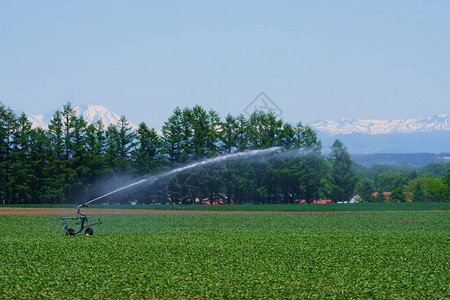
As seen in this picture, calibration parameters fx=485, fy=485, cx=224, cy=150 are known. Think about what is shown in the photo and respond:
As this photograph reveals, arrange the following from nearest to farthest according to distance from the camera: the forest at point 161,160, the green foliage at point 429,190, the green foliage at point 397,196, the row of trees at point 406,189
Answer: the forest at point 161,160 → the row of trees at point 406,189 → the green foliage at point 397,196 → the green foliage at point 429,190

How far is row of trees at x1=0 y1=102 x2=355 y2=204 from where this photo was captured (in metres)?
81.3

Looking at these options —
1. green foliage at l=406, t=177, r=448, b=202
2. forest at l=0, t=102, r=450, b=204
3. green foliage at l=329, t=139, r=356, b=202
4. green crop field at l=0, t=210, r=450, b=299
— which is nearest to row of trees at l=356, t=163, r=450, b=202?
green foliage at l=406, t=177, r=448, b=202

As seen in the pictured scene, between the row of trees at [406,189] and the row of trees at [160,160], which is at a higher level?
the row of trees at [160,160]

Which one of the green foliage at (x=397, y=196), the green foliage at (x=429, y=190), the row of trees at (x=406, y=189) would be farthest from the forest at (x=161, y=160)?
the green foliage at (x=429, y=190)

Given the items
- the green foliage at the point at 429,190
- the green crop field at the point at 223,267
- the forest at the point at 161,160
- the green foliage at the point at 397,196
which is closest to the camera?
the green crop field at the point at 223,267

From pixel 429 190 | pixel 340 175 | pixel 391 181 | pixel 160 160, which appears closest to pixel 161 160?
pixel 160 160

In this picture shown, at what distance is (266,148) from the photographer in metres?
87.5

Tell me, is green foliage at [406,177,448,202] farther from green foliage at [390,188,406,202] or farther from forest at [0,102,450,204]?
forest at [0,102,450,204]

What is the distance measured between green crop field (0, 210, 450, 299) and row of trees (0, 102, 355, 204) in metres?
55.6

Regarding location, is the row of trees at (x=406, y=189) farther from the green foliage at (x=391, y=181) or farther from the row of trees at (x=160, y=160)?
the row of trees at (x=160, y=160)

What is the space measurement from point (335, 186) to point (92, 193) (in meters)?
47.4

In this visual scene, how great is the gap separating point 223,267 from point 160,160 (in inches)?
2665

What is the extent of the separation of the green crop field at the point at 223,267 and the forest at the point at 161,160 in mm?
55679

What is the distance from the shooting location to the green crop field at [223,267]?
15.1 metres
